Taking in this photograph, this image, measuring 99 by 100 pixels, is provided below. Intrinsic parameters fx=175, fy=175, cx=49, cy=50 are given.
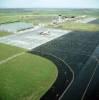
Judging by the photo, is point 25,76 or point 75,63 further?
point 75,63

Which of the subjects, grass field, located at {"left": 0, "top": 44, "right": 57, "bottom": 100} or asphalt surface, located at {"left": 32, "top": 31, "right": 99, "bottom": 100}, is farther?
asphalt surface, located at {"left": 32, "top": 31, "right": 99, "bottom": 100}

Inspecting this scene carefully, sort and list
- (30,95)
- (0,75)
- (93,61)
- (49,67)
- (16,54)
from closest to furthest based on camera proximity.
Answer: (30,95)
(0,75)
(49,67)
(93,61)
(16,54)

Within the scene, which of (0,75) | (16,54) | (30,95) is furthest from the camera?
(16,54)

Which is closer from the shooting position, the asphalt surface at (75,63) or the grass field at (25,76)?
the grass field at (25,76)

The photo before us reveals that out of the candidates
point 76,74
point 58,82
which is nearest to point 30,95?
point 58,82

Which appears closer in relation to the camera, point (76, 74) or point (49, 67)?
point (76, 74)

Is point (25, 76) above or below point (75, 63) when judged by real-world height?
above

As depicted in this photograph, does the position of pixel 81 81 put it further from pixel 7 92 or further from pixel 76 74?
pixel 7 92
